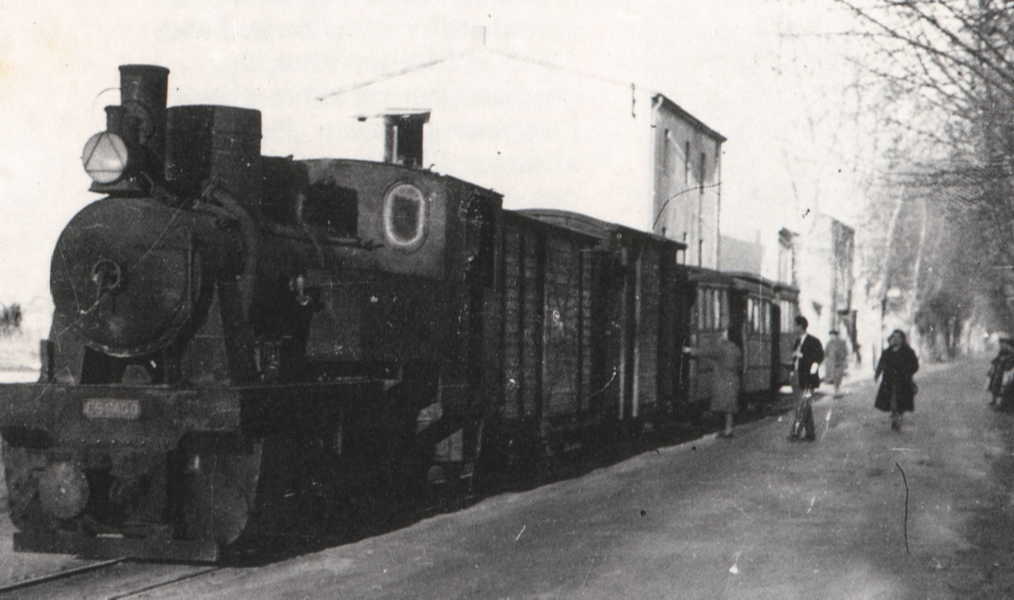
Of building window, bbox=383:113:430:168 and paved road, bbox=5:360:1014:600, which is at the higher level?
building window, bbox=383:113:430:168

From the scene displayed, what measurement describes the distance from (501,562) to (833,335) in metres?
23.0

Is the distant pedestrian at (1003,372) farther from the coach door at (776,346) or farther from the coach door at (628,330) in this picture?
the coach door at (628,330)

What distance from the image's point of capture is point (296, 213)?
9.46 meters

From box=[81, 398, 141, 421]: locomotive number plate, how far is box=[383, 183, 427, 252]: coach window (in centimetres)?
304

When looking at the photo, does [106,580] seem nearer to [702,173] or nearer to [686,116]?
[686,116]

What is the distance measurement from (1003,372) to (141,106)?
81.2ft

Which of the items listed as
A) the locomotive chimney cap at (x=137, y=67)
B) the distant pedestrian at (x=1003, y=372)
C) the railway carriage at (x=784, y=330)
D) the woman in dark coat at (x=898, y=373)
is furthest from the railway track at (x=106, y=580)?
the distant pedestrian at (x=1003, y=372)

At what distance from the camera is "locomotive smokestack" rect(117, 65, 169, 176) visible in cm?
786

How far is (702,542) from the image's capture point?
8977 millimetres

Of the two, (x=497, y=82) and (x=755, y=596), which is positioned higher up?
(x=497, y=82)

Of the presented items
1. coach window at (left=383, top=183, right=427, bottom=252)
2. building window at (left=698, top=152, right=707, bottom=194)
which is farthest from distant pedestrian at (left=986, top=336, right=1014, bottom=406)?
coach window at (left=383, top=183, right=427, bottom=252)

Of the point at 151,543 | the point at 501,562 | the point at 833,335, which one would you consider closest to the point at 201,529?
the point at 151,543

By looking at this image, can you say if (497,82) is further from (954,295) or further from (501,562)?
(954,295)

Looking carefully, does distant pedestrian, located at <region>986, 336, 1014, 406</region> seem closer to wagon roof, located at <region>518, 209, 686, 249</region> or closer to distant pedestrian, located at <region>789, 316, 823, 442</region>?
distant pedestrian, located at <region>789, 316, 823, 442</region>
